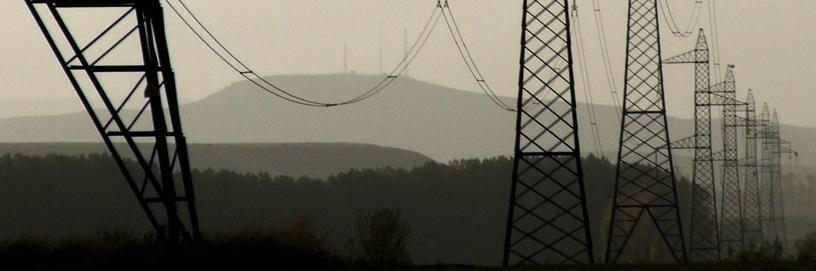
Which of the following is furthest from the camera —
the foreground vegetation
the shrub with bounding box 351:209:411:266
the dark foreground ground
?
the foreground vegetation

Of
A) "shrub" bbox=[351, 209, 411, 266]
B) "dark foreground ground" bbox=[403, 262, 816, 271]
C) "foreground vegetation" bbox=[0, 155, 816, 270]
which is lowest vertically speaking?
"dark foreground ground" bbox=[403, 262, 816, 271]

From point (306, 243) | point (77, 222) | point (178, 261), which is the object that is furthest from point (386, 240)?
point (77, 222)

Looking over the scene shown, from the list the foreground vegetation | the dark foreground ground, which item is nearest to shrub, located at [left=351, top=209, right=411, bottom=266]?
the dark foreground ground

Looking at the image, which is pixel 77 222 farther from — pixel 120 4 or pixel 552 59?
pixel 120 4

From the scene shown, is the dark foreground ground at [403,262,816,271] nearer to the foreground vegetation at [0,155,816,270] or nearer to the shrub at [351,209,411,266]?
the shrub at [351,209,411,266]

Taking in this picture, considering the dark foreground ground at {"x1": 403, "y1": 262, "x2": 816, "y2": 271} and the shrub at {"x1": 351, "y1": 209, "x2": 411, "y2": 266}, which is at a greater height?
the shrub at {"x1": 351, "y1": 209, "x2": 411, "y2": 266}

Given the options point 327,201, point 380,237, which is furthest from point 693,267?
point 327,201

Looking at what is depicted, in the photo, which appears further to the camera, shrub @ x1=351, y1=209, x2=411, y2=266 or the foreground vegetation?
the foreground vegetation

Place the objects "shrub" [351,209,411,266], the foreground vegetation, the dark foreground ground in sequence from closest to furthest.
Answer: the dark foreground ground → "shrub" [351,209,411,266] → the foreground vegetation

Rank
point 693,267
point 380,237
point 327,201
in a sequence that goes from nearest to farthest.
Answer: point 693,267 < point 380,237 < point 327,201

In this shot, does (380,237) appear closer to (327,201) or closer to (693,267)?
(693,267)

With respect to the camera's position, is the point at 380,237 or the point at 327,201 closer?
the point at 380,237

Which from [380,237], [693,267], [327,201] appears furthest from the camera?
[327,201]

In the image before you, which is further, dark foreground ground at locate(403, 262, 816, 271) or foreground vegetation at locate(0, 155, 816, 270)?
foreground vegetation at locate(0, 155, 816, 270)
